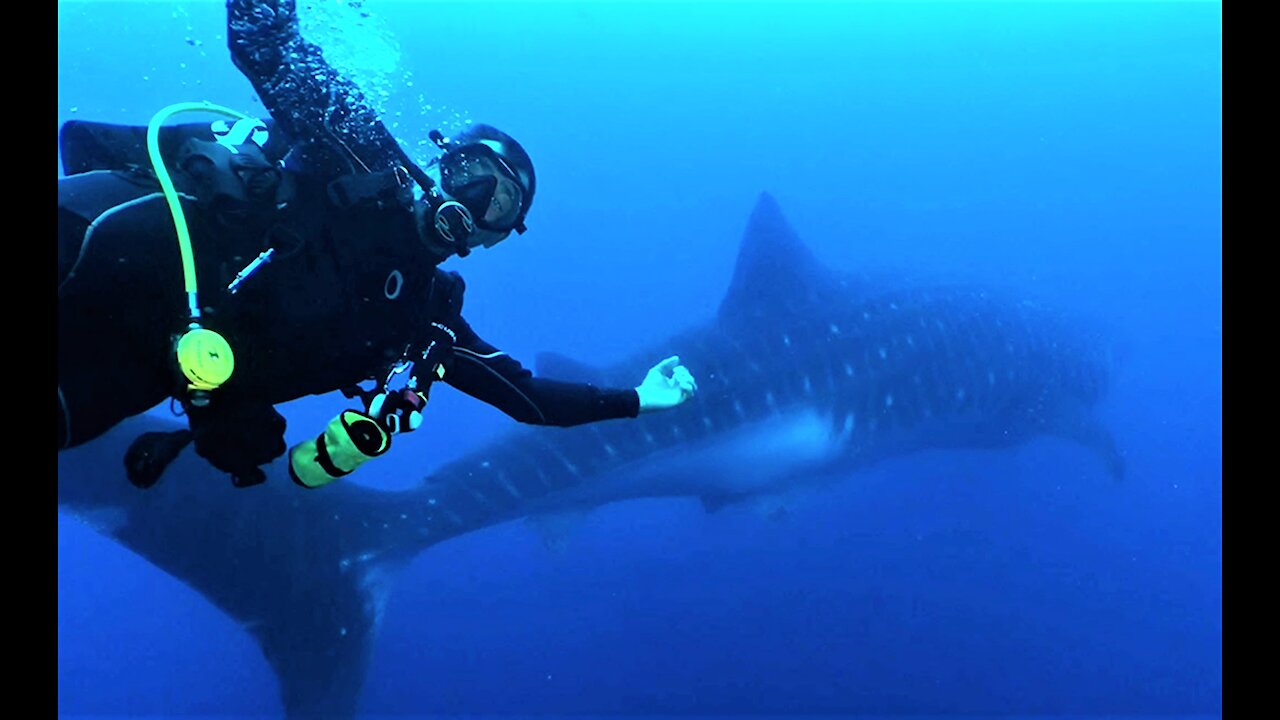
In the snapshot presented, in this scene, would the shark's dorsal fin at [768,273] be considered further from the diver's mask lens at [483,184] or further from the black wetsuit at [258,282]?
the black wetsuit at [258,282]

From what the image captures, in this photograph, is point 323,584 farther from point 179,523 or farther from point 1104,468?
point 1104,468

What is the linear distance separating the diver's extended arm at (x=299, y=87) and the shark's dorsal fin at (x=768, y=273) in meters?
4.71

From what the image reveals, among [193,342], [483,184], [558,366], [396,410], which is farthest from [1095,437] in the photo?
[193,342]

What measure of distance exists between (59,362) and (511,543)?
6.47 meters

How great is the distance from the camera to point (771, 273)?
709cm

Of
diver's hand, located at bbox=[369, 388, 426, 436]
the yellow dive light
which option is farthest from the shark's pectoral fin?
the yellow dive light

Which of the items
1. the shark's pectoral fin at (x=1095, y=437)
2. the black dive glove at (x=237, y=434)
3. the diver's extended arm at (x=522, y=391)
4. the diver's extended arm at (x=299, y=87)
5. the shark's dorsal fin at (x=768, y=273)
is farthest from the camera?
the shark's pectoral fin at (x=1095, y=437)

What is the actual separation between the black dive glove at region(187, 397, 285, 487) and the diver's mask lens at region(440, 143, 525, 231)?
938 millimetres

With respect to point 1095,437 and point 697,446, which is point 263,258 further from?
point 1095,437

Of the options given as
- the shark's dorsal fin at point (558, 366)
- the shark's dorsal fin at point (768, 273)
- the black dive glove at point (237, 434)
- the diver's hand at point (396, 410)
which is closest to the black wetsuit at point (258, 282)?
the black dive glove at point (237, 434)

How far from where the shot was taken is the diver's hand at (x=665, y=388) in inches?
136

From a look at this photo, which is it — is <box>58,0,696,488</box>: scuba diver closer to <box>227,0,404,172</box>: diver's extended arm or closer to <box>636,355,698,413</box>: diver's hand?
<box>227,0,404,172</box>: diver's extended arm

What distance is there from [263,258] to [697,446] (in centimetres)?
453

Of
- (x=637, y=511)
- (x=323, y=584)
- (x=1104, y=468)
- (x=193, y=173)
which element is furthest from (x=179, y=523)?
(x=1104, y=468)
